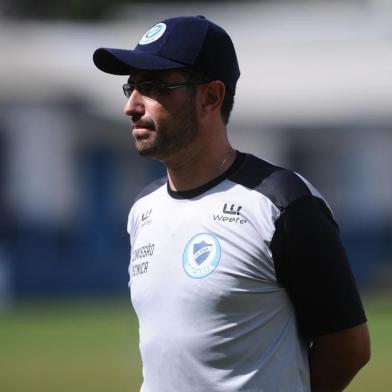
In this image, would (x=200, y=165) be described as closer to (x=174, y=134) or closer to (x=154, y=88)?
(x=174, y=134)

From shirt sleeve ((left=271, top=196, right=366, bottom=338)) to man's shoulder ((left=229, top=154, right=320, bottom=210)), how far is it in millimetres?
36

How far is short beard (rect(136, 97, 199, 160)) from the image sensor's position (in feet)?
15.5

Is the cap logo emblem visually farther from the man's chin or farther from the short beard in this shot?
the man's chin

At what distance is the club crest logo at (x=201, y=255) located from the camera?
14.8 feet

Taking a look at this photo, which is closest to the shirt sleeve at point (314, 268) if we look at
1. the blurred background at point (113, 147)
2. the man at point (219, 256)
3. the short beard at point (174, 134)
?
the man at point (219, 256)

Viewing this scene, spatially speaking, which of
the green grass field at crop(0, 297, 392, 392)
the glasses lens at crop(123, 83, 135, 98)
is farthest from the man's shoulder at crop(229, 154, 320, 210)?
the green grass field at crop(0, 297, 392, 392)

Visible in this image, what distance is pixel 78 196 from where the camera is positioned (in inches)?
1013

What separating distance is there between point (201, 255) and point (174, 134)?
49 cm

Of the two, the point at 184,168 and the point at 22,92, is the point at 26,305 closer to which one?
the point at 22,92

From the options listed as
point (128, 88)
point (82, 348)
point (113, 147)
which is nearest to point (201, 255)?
point (128, 88)

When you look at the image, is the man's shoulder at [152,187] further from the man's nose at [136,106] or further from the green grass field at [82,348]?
the green grass field at [82,348]

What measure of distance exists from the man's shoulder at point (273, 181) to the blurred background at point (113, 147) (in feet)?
53.1

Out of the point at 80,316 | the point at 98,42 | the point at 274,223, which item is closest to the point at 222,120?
the point at 274,223

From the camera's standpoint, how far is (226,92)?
492 centimetres
